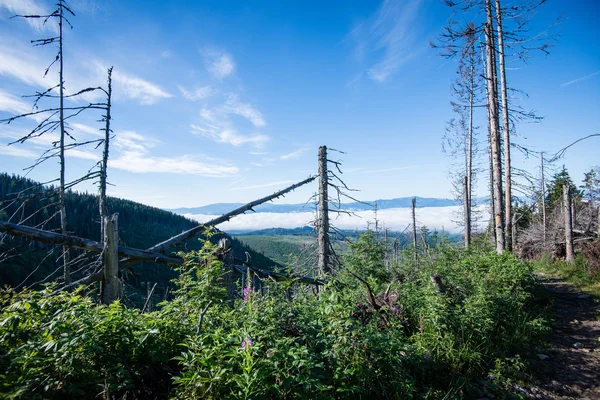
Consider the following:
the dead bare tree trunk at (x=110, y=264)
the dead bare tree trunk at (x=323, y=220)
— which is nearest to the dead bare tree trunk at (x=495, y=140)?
the dead bare tree trunk at (x=323, y=220)

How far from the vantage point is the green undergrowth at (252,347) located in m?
2.21

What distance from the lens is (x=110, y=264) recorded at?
16.9 feet

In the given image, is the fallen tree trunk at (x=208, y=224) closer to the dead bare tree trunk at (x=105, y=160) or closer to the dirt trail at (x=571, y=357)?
the dead bare tree trunk at (x=105, y=160)

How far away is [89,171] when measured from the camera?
8.53 metres

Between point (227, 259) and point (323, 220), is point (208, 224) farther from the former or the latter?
point (323, 220)

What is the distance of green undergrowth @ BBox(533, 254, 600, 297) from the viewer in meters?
9.80

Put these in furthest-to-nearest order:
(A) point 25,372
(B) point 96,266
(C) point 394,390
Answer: (B) point 96,266 < (C) point 394,390 < (A) point 25,372

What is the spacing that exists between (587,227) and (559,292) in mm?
9268

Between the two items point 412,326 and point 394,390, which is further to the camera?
point 412,326

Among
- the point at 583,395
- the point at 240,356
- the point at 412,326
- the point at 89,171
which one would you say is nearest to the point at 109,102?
the point at 89,171

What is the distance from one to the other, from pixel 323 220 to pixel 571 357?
6618 millimetres

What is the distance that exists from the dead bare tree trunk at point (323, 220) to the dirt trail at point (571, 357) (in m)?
5.83

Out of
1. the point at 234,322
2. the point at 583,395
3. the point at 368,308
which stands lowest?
the point at 583,395

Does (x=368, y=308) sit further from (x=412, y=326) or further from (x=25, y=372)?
(x=25, y=372)
